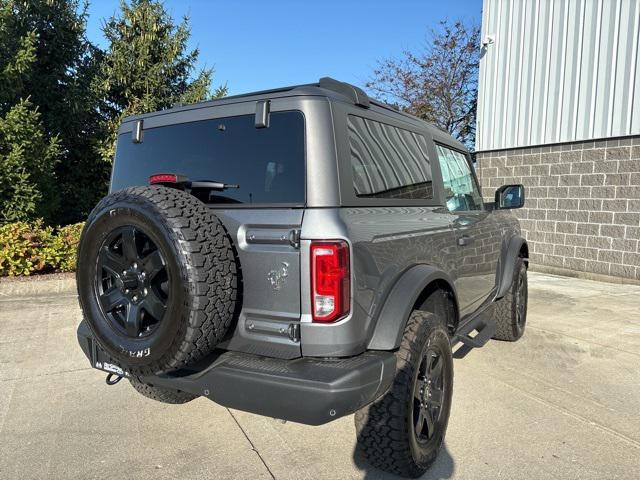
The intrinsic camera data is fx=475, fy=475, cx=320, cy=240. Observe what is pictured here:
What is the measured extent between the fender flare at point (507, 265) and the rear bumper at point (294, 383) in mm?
2382

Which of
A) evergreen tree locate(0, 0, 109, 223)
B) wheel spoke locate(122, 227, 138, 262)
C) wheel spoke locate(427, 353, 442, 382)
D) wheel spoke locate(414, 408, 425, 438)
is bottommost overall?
wheel spoke locate(414, 408, 425, 438)

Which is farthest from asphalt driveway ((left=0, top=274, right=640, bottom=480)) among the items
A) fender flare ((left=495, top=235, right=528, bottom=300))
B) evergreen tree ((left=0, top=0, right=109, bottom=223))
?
evergreen tree ((left=0, top=0, right=109, bottom=223))

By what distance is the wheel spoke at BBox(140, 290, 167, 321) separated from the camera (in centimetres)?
211

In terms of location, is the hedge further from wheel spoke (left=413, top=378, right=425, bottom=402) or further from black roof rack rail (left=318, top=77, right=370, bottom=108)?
wheel spoke (left=413, top=378, right=425, bottom=402)

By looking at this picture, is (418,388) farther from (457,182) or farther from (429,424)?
(457,182)

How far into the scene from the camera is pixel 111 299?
7.59ft

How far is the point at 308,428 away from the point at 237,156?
5.61ft

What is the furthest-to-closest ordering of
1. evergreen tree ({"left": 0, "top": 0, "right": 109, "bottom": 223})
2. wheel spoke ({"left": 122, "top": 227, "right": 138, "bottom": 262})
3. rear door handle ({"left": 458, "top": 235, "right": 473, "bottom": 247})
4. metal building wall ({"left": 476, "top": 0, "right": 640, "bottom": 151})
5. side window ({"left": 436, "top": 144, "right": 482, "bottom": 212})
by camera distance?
1. evergreen tree ({"left": 0, "top": 0, "right": 109, "bottom": 223})
2. metal building wall ({"left": 476, "top": 0, "right": 640, "bottom": 151})
3. side window ({"left": 436, "top": 144, "right": 482, "bottom": 212})
4. rear door handle ({"left": 458, "top": 235, "right": 473, "bottom": 247})
5. wheel spoke ({"left": 122, "top": 227, "right": 138, "bottom": 262})

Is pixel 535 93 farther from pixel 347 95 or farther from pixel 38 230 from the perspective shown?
pixel 38 230

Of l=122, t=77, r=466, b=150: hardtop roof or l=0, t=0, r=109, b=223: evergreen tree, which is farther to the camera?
l=0, t=0, r=109, b=223: evergreen tree

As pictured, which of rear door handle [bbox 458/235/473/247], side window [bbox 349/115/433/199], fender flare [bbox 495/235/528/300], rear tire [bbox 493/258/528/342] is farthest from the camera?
rear tire [bbox 493/258/528/342]

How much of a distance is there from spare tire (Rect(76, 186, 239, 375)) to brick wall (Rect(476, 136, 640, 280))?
7.97 m

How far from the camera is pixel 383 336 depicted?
2.23 meters

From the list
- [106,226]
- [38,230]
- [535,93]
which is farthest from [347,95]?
[535,93]
